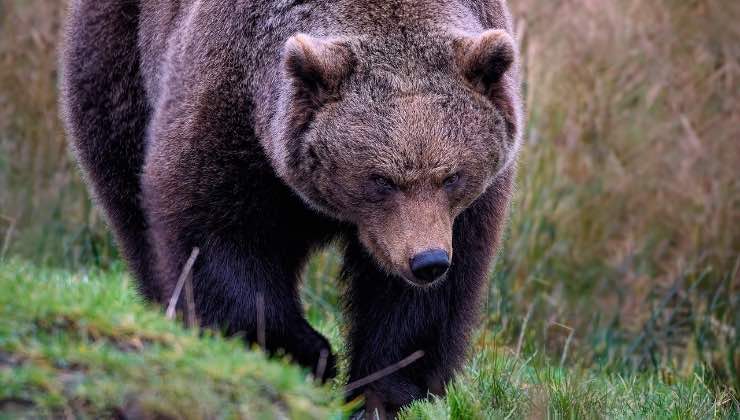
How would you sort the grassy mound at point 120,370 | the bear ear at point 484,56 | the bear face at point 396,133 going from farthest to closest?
the bear ear at point 484,56, the bear face at point 396,133, the grassy mound at point 120,370

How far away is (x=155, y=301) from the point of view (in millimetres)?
6578

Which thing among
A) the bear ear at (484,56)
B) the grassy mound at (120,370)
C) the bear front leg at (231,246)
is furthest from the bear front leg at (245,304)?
the bear ear at (484,56)

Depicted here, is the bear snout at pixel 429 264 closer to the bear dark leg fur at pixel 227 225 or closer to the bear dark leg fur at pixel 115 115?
the bear dark leg fur at pixel 227 225

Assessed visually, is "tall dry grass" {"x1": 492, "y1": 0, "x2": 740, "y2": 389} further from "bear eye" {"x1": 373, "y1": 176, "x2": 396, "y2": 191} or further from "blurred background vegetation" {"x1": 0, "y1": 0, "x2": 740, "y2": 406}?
"bear eye" {"x1": 373, "y1": 176, "x2": 396, "y2": 191}

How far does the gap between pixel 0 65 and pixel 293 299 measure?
5.05 meters

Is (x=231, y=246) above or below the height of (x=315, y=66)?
below

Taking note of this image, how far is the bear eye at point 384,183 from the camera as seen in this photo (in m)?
5.10

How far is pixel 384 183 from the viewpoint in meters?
5.12

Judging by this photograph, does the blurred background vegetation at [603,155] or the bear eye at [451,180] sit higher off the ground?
the bear eye at [451,180]

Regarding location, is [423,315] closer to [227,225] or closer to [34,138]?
[227,225]

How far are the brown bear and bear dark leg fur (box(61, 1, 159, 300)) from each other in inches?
32.6

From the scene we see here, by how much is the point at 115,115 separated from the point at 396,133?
2401mm

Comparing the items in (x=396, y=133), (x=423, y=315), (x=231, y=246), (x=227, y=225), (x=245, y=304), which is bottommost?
(x=423, y=315)

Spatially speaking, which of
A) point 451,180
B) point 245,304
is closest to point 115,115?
point 245,304
